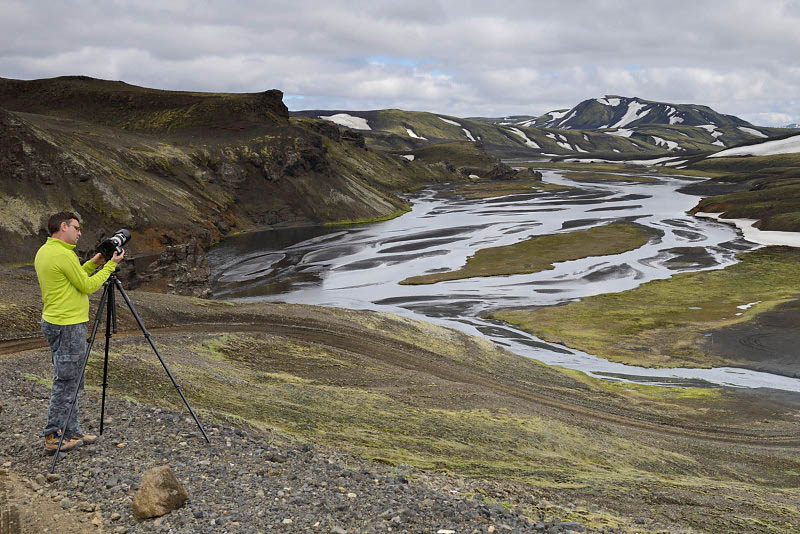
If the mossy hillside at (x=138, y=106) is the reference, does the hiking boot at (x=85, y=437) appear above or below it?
below

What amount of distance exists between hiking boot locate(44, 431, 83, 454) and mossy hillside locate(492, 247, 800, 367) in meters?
42.0

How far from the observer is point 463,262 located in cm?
8431

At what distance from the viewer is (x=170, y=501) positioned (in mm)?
9477

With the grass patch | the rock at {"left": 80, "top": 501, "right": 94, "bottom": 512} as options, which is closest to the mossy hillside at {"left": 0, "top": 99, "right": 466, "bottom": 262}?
the grass patch

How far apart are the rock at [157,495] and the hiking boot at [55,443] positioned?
2.30 metres

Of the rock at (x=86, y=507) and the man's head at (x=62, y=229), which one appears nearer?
the rock at (x=86, y=507)

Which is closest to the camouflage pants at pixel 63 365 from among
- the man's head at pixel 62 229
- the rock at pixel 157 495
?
the man's head at pixel 62 229

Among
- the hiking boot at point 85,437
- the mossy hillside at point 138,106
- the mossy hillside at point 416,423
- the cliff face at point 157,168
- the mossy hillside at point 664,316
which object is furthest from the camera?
the mossy hillside at point 138,106

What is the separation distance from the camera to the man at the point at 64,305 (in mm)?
10492

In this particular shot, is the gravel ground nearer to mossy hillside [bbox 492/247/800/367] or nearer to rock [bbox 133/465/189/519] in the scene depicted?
rock [bbox 133/465/189/519]

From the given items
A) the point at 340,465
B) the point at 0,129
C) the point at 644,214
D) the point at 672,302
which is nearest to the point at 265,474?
the point at 340,465

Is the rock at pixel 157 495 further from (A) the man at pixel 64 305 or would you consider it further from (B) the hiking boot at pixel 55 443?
(A) the man at pixel 64 305

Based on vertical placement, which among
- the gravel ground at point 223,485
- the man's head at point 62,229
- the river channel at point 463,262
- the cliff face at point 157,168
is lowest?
the river channel at point 463,262

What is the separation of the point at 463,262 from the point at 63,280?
7514 cm
